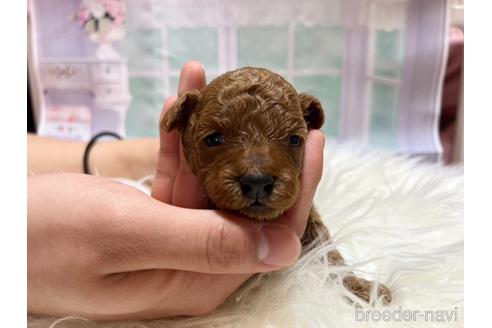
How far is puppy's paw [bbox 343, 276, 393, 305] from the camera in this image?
100 centimetres

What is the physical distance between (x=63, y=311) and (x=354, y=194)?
90cm

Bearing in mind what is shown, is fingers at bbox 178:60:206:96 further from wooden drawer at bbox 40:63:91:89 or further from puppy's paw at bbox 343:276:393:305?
wooden drawer at bbox 40:63:91:89

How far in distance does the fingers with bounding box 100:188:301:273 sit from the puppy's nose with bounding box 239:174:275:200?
76 millimetres

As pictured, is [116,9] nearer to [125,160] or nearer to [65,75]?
[65,75]

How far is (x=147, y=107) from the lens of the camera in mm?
2168

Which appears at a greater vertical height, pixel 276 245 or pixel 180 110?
pixel 180 110

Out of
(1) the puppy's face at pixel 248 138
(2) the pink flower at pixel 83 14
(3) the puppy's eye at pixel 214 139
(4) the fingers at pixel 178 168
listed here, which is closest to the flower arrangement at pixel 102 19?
(2) the pink flower at pixel 83 14

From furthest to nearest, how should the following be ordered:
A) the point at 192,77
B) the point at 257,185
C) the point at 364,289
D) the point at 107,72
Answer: the point at 107,72 < the point at 192,77 < the point at 364,289 < the point at 257,185

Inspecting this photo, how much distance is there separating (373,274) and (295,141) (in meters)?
0.39

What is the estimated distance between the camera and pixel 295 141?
83 centimetres

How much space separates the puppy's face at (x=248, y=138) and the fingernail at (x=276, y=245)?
0.15ft

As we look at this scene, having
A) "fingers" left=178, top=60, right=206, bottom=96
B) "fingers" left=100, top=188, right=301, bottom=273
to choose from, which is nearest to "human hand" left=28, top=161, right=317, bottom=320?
"fingers" left=100, top=188, right=301, bottom=273

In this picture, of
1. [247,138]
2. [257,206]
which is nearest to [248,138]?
[247,138]

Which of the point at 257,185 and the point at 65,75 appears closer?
the point at 257,185
